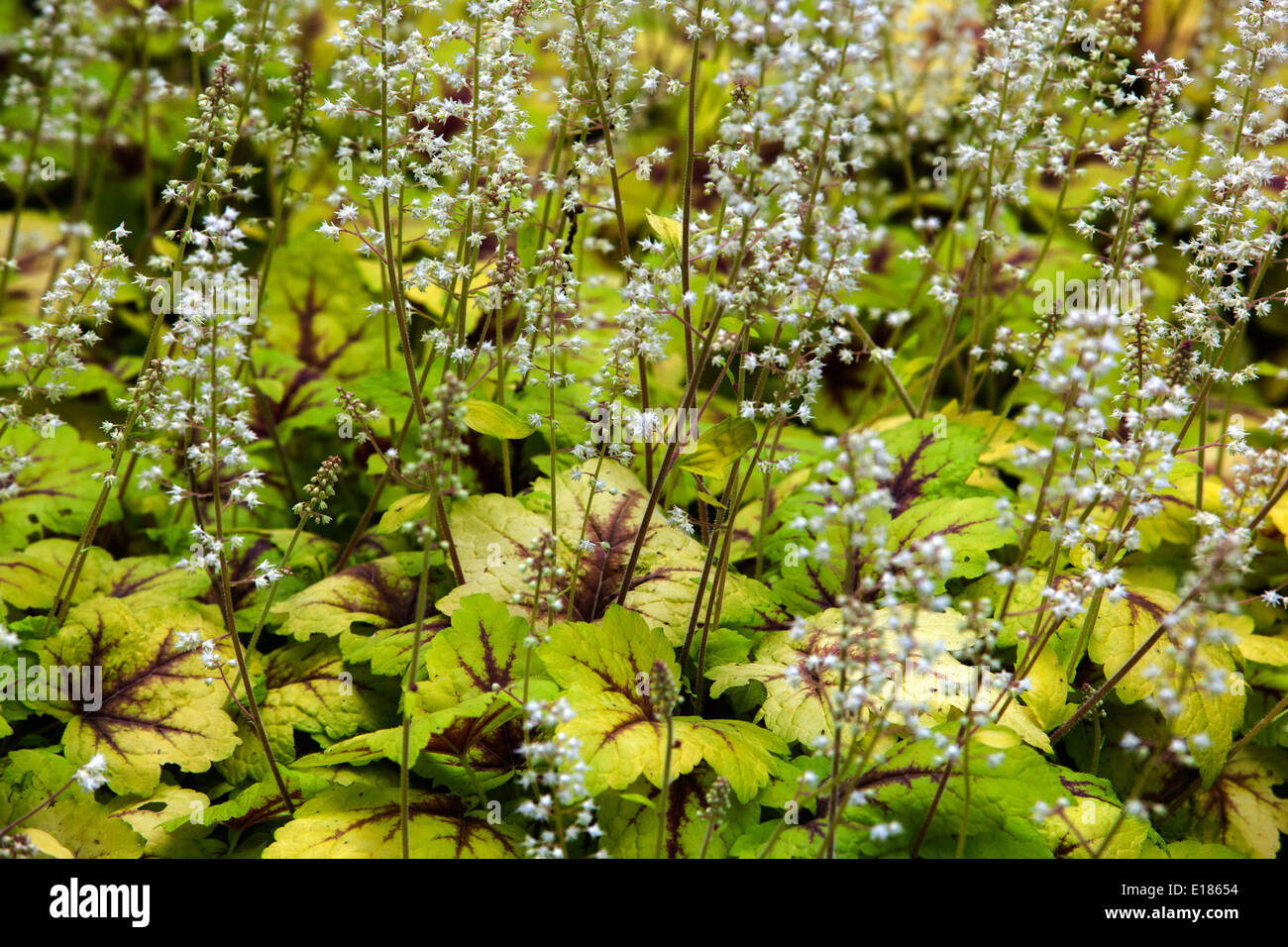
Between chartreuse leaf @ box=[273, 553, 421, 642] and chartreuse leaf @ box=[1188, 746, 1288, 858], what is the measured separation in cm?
266

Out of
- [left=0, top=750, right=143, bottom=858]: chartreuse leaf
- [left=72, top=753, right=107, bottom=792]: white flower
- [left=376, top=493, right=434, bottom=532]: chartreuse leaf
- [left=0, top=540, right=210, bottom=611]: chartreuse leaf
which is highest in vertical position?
[left=376, top=493, right=434, bottom=532]: chartreuse leaf

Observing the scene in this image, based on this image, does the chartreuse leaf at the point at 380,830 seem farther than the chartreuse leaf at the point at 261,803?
No

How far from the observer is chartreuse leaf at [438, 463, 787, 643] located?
10.7 feet

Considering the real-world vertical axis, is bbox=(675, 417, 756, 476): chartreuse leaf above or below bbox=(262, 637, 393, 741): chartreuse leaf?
above

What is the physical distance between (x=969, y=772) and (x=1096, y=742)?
86 cm

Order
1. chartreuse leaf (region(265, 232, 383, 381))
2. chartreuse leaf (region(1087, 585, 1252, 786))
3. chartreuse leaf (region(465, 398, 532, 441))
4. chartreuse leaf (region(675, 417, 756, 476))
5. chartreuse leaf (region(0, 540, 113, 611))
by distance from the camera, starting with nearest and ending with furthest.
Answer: chartreuse leaf (region(675, 417, 756, 476))
chartreuse leaf (region(465, 398, 532, 441))
chartreuse leaf (region(1087, 585, 1252, 786))
chartreuse leaf (region(0, 540, 113, 611))
chartreuse leaf (region(265, 232, 383, 381))

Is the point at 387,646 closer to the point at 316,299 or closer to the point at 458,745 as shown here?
the point at 458,745

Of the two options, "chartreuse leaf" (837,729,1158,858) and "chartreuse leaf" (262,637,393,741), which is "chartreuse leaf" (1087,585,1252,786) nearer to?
"chartreuse leaf" (837,729,1158,858)

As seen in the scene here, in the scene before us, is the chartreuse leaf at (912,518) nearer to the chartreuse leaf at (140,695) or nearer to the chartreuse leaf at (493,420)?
the chartreuse leaf at (493,420)

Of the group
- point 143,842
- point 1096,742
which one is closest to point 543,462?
point 143,842

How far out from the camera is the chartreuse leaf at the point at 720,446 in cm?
275

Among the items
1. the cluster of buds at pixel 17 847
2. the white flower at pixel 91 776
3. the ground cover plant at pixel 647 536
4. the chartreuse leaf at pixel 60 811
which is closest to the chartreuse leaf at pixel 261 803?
the ground cover plant at pixel 647 536

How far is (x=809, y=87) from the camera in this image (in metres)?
2.34


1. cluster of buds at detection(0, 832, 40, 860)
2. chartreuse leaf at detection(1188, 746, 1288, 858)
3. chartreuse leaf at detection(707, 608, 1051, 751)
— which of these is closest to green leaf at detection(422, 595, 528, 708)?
chartreuse leaf at detection(707, 608, 1051, 751)
